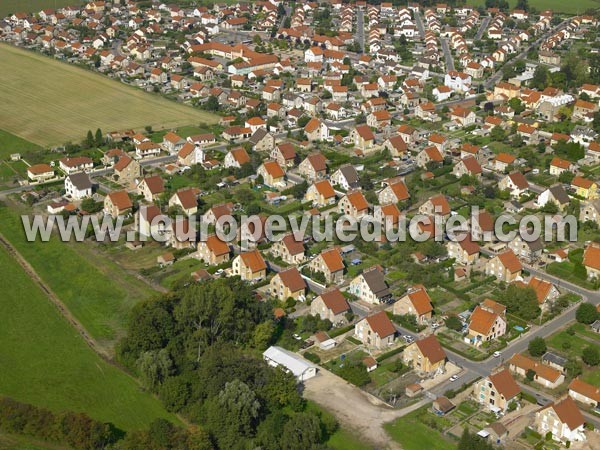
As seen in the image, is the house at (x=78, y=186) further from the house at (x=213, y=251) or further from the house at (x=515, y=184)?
the house at (x=515, y=184)

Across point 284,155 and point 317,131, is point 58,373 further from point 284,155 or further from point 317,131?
point 317,131

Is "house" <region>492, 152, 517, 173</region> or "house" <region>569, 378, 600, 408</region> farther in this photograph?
"house" <region>492, 152, 517, 173</region>

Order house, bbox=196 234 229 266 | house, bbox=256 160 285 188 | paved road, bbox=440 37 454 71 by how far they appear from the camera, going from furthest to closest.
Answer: paved road, bbox=440 37 454 71 → house, bbox=256 160 285 188 → house, bbox=196 234 229 266

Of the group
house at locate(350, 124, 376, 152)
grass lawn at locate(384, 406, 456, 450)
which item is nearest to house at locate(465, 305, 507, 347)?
grass lawn at locate(384, 406, 456, 450)

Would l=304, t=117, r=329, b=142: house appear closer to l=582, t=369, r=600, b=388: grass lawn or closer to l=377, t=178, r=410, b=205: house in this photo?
l=377, t=178, r=410, b=205: house

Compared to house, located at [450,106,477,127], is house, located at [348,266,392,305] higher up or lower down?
lower down

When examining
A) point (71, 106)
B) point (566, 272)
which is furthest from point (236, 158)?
point (566, 272)

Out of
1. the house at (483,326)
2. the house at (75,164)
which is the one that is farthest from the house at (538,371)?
the house at (75,164)

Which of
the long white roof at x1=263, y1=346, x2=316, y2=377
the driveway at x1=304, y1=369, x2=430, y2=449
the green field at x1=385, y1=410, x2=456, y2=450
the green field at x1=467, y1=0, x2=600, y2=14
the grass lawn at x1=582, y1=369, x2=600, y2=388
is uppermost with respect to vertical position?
the green field at x1=467, y1=0, x2=600, y2=14
